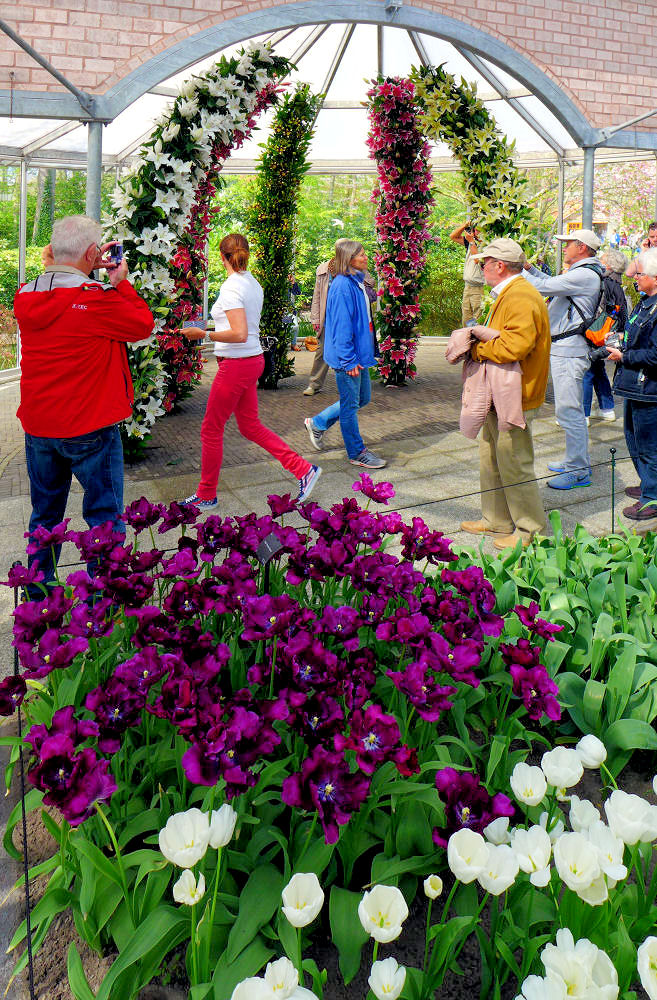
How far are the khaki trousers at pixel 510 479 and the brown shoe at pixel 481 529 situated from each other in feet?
0.04

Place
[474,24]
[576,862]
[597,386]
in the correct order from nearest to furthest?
1. [576,862]
2. [474,24]
3. [597,386]

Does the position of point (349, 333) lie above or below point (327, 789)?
above

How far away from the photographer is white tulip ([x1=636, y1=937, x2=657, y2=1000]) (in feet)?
3.60

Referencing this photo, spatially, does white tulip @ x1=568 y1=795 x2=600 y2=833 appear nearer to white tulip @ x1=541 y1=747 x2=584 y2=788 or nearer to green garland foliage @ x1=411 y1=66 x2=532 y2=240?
white tulip @ x1=541 y1=747 x2=584 y2=788

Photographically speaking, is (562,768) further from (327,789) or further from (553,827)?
(327,789)

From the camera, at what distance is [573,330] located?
597cm

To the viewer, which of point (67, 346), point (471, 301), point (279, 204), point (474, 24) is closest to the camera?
point (67, 346)

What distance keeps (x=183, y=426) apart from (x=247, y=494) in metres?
2.57

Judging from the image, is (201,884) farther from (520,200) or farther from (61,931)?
(520,200)

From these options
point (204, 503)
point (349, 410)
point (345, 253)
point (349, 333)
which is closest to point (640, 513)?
point (349, 410)

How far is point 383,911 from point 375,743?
0.43 metres

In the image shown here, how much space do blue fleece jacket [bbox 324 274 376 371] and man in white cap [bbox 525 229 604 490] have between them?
1.30 metres

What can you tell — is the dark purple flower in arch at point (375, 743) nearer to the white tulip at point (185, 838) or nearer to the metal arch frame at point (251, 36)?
the white tulip at point (185, 838)

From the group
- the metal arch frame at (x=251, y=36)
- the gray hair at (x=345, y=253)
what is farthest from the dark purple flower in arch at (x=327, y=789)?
the metal arch frame at (x=251, y=36)
